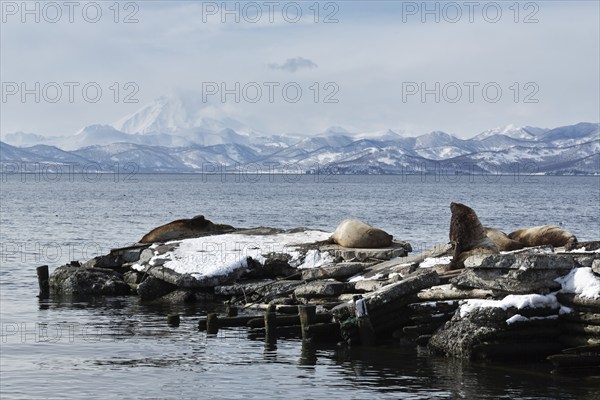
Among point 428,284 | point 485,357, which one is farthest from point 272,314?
point 485,357

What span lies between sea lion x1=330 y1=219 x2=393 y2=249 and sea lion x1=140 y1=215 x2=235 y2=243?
6286mm

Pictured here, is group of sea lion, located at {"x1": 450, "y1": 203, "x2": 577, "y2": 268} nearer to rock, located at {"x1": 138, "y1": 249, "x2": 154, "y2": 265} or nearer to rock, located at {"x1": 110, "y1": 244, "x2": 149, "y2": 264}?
rock, located at {"x1": 138, "y1": 249, "x2": 154, "y2": 265}

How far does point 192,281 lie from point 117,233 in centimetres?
3237

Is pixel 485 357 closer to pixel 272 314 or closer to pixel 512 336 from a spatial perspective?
pixel 512 336

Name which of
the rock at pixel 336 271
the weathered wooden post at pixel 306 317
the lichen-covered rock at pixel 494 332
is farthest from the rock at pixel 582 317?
the rock at pixel 336 271

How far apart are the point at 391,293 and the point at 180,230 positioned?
15120mm

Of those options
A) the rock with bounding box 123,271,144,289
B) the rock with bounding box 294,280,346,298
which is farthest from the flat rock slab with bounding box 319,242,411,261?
the rock with bounding box 123,271,144,289

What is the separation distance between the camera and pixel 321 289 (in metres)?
27.4

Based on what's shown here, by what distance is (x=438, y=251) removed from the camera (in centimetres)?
2920

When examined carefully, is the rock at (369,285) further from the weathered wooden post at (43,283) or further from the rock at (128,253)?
the weathered wooden post at (43,283)

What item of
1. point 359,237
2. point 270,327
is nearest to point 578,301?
point 270,327

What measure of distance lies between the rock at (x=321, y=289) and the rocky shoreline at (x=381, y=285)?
0.09 ft

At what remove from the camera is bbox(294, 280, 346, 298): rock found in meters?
27.3

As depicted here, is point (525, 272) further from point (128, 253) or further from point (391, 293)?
point (128, 253)
